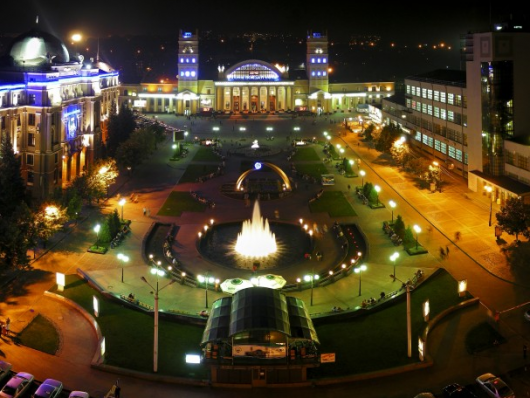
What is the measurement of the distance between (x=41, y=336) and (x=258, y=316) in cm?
1713

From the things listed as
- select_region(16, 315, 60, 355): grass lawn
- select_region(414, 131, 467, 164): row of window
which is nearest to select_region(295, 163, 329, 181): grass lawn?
select_region(414, 131, 467, 164): row of window

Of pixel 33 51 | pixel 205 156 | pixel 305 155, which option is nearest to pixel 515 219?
pixel 305 155

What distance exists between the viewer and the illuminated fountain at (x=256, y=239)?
58.1 m

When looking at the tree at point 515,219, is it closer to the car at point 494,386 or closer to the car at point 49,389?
the car at point 494,386

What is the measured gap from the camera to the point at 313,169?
97.1 meters

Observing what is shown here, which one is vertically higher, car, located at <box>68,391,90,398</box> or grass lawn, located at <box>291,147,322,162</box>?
grass lawn, located at <box>291,147,322,162</box>

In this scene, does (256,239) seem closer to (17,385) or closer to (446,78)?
(17,385)

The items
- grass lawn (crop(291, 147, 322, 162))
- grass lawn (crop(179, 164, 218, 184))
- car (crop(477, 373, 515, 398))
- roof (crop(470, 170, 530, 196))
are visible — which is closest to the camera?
car (crop(477, 373, 515, 398))

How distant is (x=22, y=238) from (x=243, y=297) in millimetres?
22984

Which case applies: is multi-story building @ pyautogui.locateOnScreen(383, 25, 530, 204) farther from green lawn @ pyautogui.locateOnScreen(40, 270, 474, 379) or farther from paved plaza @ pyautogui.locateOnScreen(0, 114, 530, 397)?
green lawn @ pyautogui.locateOnScreen(40, 270, 474, 379)

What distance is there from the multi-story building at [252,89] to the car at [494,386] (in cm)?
14664

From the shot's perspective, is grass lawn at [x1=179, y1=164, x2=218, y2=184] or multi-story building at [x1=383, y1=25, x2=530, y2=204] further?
grass lawn at [x1=179, y1=164, x2=218, y2=184]

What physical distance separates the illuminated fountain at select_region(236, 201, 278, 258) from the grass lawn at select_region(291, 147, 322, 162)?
140ft

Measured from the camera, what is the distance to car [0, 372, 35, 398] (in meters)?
32.3
